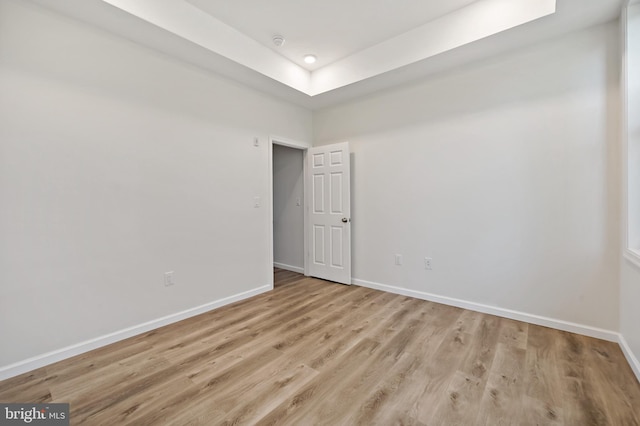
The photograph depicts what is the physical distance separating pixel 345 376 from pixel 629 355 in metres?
2.06

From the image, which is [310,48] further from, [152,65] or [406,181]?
[406,181]

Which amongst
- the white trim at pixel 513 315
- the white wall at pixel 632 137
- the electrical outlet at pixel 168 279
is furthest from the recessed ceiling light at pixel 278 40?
the white trim at pixel 513 315

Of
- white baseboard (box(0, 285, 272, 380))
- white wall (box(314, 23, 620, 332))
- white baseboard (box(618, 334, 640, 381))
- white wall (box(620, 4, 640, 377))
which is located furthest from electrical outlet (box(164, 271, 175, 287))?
white wall (box(620, 4, 640, 377))

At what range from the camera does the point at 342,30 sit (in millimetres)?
2836

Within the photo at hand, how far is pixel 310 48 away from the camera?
3.16 metres

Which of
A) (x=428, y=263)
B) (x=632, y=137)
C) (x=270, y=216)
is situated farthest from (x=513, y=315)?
(x=270, y=216)

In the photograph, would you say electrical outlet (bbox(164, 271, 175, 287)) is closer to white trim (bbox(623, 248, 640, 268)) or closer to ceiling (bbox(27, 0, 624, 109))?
ceiling (bbox(27, 0, 624, 109))

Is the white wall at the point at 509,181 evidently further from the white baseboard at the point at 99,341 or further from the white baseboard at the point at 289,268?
the white baseboard at the point at 99,341

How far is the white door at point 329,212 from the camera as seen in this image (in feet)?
12.7

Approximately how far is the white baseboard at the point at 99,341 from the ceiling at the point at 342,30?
99.9 inches

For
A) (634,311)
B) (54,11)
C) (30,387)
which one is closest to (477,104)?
(634,311)

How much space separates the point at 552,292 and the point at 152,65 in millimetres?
4253

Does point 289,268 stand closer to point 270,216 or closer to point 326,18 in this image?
point 270,216

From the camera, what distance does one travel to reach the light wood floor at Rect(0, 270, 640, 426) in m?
1.52
